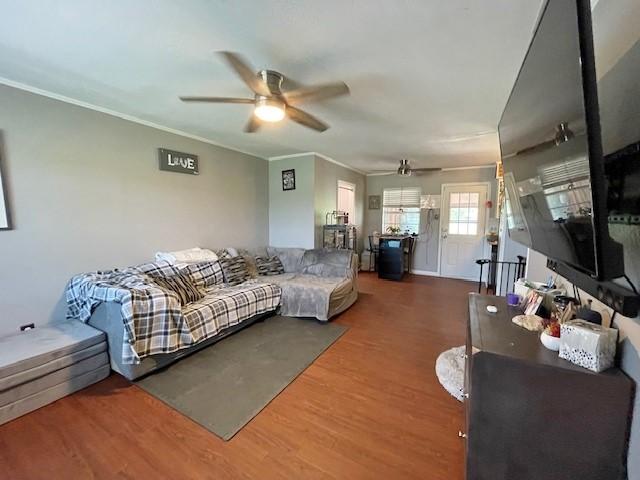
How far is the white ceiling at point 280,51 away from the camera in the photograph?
54.3 inches

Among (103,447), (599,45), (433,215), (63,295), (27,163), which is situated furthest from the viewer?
(433,215)

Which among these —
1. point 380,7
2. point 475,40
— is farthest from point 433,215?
point 380,7

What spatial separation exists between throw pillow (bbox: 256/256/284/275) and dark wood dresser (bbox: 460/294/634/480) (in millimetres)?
3217

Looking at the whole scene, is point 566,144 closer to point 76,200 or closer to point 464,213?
point 76,200

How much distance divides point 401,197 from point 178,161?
465 centimetres

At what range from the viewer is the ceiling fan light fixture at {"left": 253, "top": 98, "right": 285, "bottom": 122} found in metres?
1.98

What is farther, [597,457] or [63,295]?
[63,295]

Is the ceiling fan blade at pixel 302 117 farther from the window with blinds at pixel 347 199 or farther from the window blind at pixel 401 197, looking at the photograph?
the window blind at pixel 401 197

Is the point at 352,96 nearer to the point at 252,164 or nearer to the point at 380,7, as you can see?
the point at 380,7

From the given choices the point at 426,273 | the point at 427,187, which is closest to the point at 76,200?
the point at 427,187

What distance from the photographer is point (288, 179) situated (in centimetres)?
466

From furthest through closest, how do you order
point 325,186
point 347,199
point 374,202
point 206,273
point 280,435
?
1. point 374,202
2. point 347,199
3. point 325,186
4. point 206,273
5. point 280,435

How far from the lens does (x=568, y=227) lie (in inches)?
33.0

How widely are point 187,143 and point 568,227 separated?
152 inches
